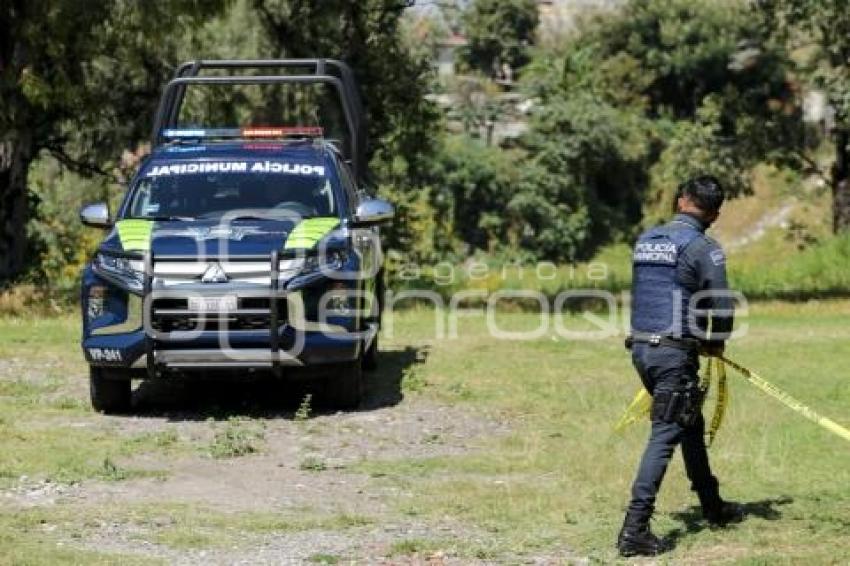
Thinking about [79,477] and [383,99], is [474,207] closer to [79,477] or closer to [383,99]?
[383,99]

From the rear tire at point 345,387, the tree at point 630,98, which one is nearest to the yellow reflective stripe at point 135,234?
the rear tire at point 345,387

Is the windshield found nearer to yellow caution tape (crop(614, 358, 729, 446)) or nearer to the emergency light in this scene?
the emergency light

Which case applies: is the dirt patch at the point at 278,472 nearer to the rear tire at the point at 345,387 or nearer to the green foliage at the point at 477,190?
the rear tire at the point at 345,387

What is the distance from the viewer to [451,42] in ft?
210

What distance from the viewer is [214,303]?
9.84m

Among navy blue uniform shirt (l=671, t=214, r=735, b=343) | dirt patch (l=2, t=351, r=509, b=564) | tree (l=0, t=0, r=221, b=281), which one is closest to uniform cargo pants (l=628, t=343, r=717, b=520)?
navy blue uniform shirt (l=671, t=214, r=735, b=343)

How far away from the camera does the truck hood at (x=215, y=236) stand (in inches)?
393

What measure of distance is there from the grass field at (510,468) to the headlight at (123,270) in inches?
41.9

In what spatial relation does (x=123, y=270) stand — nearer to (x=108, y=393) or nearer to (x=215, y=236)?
(x=215, y=236)

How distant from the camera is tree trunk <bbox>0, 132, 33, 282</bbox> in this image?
66.0ft

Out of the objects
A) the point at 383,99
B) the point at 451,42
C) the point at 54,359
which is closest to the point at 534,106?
the point at 451,42

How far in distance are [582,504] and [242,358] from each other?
10.2 ft

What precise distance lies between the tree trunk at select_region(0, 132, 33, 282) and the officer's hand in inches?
586

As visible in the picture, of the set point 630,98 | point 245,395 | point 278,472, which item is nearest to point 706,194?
point 278,472
